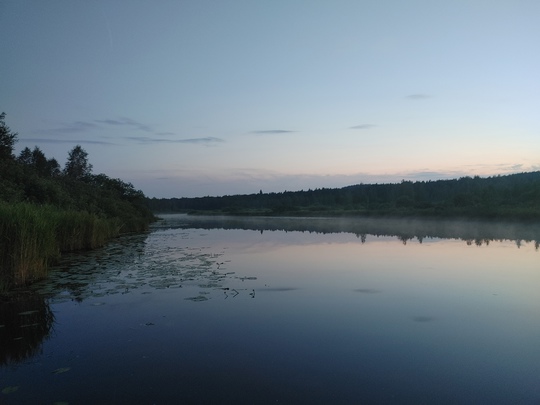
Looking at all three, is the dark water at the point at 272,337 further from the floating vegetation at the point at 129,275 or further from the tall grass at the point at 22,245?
the tall grass at the point at 22,245

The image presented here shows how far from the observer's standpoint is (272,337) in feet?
20.7

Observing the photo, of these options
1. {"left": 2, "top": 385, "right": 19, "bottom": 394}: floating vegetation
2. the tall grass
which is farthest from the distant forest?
{"left": 2, "top": 385, "right": 19, "bottom": 394}: floating vegetation

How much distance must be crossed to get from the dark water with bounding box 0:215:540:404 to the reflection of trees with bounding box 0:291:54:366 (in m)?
0.03

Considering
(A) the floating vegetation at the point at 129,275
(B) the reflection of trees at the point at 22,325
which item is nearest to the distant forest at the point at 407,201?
(A) the floating vegetation at the point at 129,275

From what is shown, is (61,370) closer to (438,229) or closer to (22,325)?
(22,325)

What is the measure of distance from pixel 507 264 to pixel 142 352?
12975 millimetres

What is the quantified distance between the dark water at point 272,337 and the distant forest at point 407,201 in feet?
109

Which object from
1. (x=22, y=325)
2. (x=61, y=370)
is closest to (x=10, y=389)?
(x=61, y=370)

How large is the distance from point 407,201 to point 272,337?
6418cm

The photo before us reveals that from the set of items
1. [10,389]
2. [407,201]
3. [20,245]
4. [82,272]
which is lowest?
[10,389]

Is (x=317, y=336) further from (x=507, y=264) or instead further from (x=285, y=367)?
(x=507, y=264)

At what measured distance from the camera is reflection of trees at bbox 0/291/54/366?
5609mm

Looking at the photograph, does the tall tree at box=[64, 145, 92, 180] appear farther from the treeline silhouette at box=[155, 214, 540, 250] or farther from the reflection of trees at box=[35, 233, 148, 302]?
the reflection of trees at box=[35, 233, 148, 302]

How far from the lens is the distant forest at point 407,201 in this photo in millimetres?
45944
